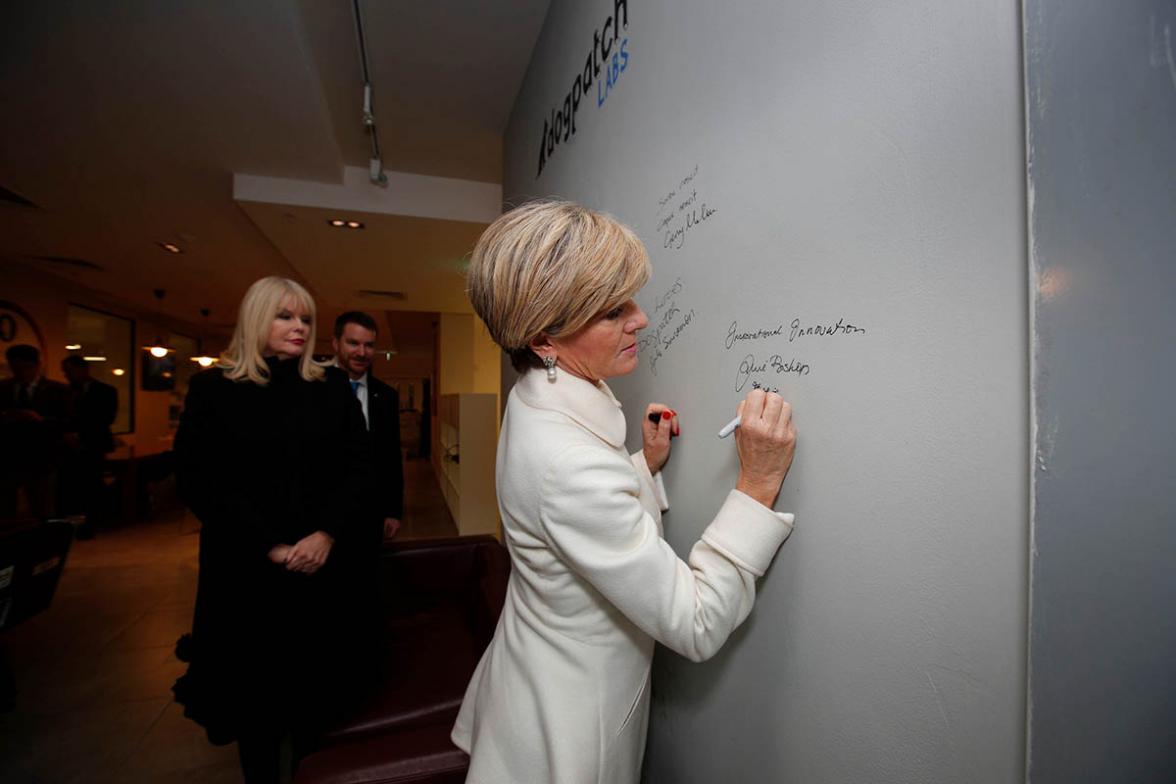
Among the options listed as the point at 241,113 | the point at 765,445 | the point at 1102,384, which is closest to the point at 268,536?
the point at 765,445

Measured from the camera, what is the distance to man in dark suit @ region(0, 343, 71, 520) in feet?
12.4

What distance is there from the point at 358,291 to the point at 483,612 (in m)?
5.19

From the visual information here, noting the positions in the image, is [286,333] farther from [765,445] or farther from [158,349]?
[158,349]

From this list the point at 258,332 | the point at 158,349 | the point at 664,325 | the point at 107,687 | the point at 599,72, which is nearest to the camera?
the point at 664,325

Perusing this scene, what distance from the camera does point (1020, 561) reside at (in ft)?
1.36

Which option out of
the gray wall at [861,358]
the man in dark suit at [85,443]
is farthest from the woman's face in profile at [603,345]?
the man in dark suit at [85,443]

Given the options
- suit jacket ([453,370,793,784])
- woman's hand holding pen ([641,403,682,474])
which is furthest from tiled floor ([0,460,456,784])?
woman's hand holding pen ([641,403,682,474])

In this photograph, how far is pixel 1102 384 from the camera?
411 mm

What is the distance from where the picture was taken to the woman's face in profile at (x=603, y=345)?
81 centimetres

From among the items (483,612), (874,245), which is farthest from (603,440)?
(483,612)

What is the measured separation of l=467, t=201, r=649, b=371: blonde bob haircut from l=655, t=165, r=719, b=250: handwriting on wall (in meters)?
0.22

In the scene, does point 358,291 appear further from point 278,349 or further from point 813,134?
point 813,134

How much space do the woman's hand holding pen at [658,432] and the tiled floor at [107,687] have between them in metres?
2.23

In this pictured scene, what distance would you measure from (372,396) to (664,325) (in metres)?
1.88
